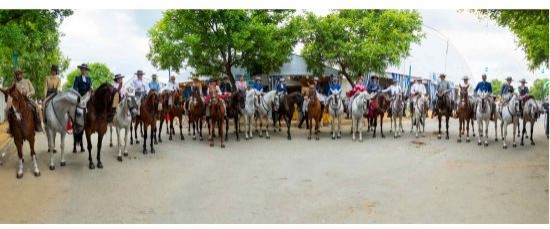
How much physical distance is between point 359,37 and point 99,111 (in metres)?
16.4

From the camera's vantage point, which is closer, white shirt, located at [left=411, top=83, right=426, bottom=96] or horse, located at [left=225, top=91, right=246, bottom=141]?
horse, located at [left=225, top=91, right=246, bottom=141]

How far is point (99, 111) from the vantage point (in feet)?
34.9

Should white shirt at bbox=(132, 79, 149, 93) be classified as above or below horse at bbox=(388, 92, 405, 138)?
above

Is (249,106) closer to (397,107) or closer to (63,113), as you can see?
(397,107)

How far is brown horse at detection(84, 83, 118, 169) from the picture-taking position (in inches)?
412

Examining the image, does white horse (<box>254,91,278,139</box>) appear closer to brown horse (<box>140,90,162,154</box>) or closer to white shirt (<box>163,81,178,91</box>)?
white shirt (<box>163,81,178,91</box>)

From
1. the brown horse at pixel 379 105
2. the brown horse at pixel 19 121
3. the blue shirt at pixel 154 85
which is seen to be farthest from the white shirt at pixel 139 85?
the brown horse at pixel 379 105

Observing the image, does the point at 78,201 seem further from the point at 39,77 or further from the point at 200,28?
the point at 39,77

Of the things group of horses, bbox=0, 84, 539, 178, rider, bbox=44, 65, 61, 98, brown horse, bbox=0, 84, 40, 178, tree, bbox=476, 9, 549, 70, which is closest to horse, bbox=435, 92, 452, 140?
group of horses, bbox=0, 84, 539, 178

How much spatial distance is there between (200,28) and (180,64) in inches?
88.6

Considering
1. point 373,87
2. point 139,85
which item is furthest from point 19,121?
point 373,87

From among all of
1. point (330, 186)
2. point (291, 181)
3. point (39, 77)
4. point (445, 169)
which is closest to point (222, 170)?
point (291, 181)

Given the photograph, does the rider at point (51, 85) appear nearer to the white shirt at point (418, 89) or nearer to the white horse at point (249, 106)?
the white horse at point (249, 106)

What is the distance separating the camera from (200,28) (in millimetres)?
21312
